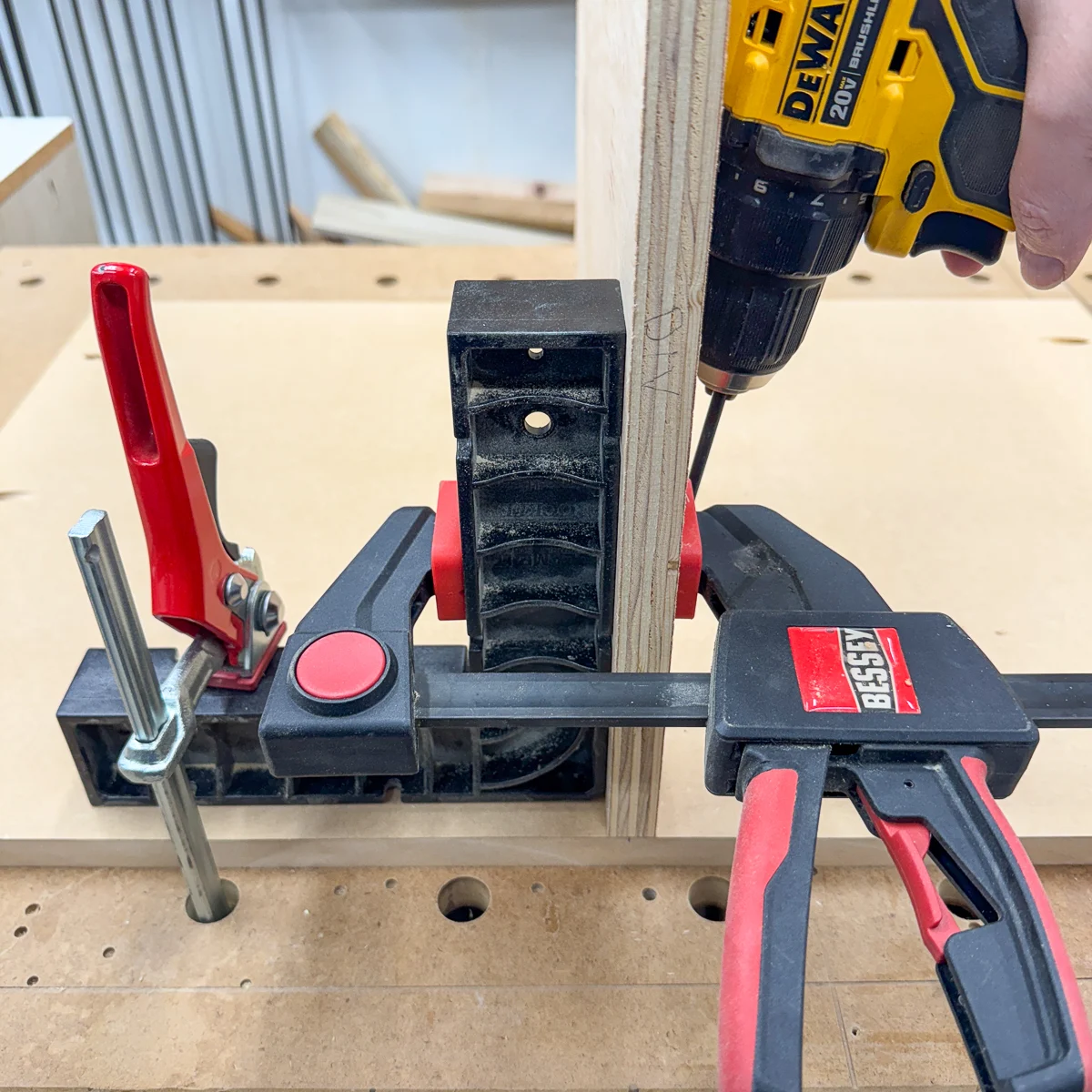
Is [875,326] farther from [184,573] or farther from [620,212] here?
[184,573]

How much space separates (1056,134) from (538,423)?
0.29 meters

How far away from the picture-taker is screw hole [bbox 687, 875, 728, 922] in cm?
60

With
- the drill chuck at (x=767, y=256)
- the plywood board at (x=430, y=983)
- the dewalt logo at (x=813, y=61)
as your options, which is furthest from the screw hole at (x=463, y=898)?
the dewalt logo at (x=813, y=61)

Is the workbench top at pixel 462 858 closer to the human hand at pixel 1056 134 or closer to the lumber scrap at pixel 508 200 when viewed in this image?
the human hand at pixel 1056 134

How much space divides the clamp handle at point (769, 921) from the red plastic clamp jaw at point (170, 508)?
12.7 inches

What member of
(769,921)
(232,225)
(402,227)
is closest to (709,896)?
(769,921)

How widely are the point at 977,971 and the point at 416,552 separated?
1.12 ft

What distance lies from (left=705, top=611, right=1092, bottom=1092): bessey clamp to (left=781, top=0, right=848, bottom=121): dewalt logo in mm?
253

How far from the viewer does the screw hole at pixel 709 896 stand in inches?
23.6

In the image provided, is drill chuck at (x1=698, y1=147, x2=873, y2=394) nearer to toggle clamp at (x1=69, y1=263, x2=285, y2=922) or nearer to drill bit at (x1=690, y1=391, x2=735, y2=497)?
drill bit at (x1=690, y1=391, x2=735, y2=497)

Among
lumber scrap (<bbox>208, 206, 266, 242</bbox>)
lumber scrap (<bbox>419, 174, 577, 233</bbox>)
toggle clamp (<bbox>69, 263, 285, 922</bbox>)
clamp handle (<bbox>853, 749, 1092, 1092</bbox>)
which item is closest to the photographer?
clamp handle (<bbox>853, 749, 1092, 1092</bbox>)

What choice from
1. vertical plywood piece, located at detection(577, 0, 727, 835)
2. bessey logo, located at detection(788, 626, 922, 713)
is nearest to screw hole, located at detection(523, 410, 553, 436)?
vertical plywood piece, located at detection(577, 0, 727, 835)

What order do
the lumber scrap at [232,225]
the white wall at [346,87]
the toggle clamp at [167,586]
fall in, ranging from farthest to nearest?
the lumber scrap at [232,225]
the white wall at [346,87]
the toggle clamp at [167,586]

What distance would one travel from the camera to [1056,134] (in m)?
0.45
